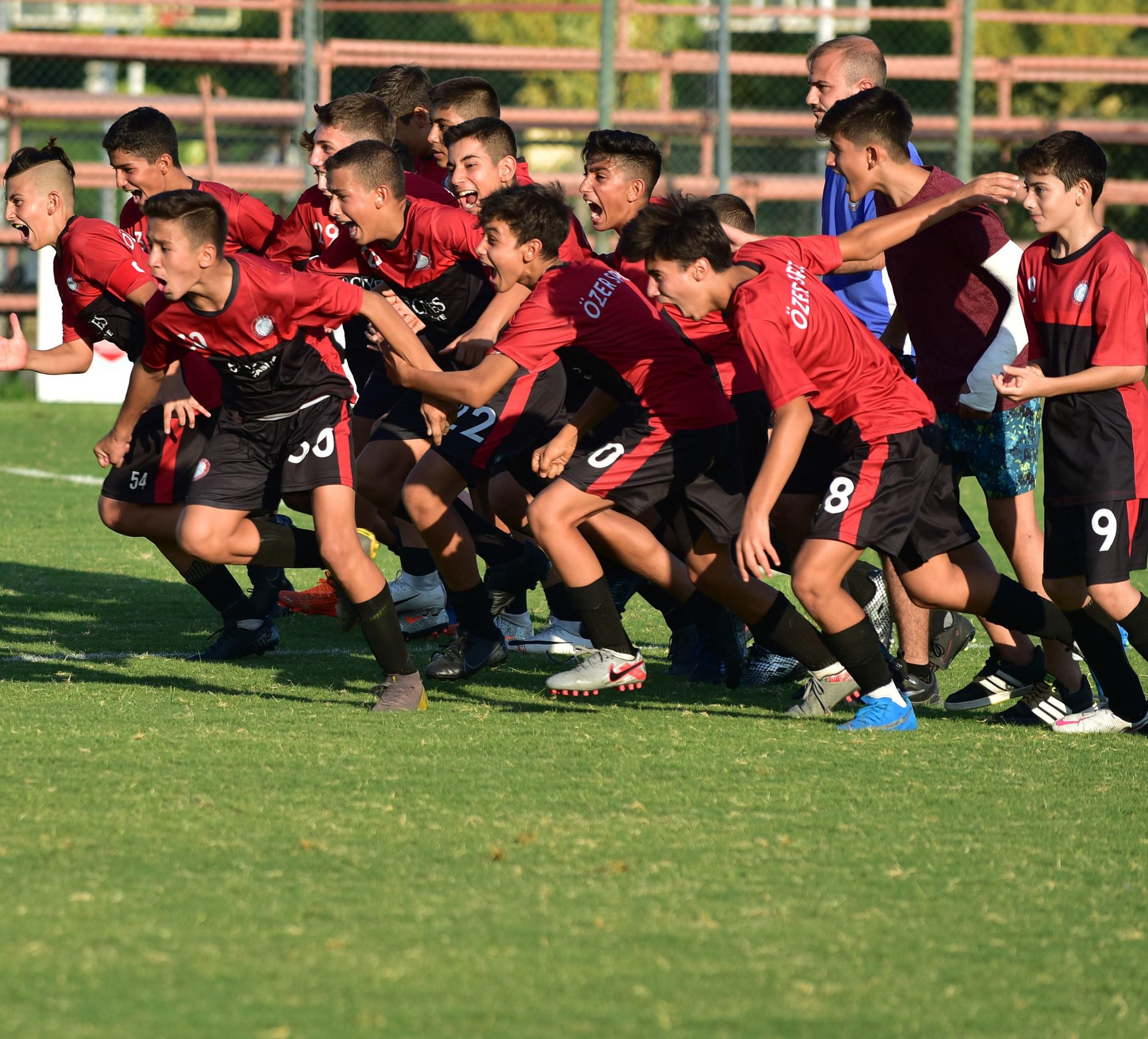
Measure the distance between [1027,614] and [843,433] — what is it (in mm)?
838

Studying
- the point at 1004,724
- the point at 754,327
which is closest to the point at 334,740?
the point at 754,327

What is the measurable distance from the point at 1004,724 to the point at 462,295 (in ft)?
8.55

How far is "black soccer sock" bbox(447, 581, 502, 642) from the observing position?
6074mm

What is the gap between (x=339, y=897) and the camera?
344 centimetres

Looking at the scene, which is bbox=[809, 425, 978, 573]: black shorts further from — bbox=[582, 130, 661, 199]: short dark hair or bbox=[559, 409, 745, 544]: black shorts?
bbox=[582, 130, 661, 199]: short dark hair

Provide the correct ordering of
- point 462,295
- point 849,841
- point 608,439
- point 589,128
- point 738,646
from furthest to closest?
point 589,128 → point 462,295 → point 738,646 → point 608,439 → point 849,841

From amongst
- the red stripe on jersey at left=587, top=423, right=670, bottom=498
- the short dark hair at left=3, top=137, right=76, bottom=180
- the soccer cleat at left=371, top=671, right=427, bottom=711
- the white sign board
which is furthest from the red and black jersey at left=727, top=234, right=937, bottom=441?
the white sign board

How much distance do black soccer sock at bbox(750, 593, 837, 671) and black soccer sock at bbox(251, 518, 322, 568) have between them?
1600 millimetres

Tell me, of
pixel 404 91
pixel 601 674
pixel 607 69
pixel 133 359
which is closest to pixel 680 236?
pixel 601 674

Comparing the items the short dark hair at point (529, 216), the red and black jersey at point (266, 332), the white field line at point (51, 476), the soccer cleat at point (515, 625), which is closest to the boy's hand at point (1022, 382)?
the short dark hair at point (529, 216)

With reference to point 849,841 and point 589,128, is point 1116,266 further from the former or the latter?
point 589,128

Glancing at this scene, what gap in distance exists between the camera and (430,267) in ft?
20.3

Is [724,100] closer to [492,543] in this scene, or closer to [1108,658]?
[492,543]

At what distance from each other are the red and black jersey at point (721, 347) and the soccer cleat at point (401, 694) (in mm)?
1450
